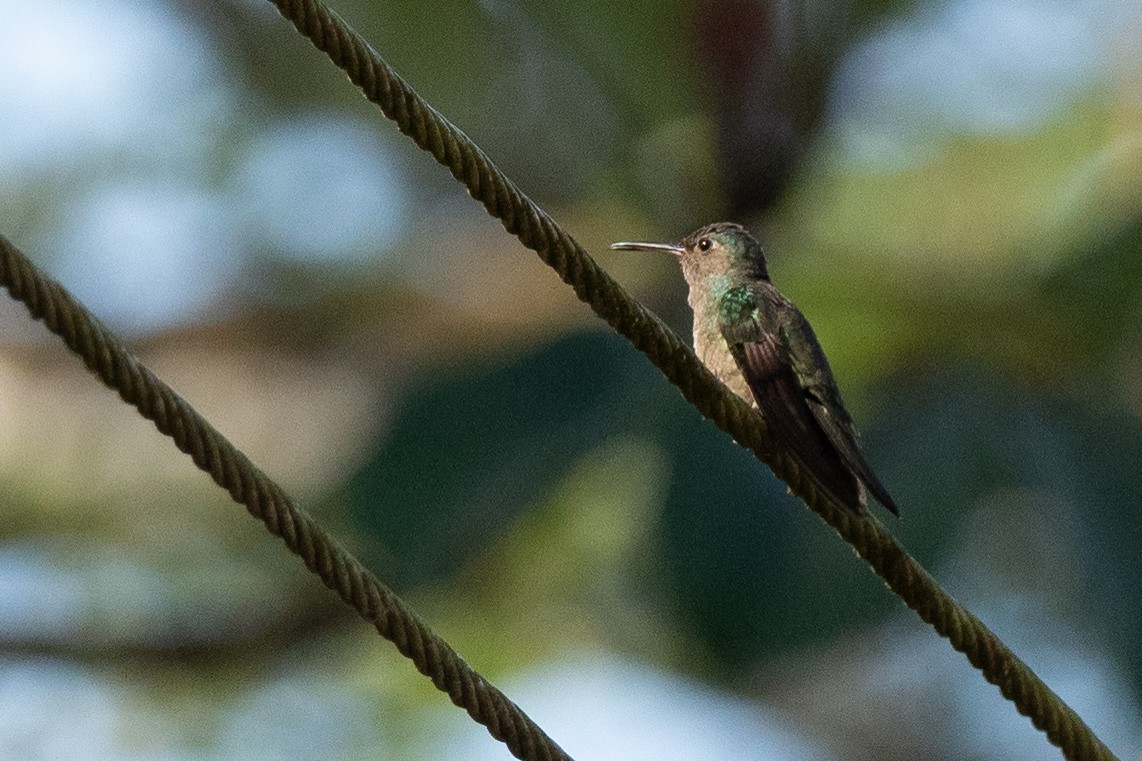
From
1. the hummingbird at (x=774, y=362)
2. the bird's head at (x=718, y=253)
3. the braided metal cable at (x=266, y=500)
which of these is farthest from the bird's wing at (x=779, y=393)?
the braided metal cable at (x=266, y=500)

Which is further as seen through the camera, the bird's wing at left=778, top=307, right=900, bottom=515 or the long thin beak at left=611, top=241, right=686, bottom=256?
the long thin beak at left=611, top=241, right=686, bottom=256

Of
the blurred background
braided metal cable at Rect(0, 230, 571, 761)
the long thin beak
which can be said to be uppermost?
the blurred background

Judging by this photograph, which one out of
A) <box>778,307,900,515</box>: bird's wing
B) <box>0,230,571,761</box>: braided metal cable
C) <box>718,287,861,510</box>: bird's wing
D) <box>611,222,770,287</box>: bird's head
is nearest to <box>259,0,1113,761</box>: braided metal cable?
<box>718,287,861,510</box>: bird's wing

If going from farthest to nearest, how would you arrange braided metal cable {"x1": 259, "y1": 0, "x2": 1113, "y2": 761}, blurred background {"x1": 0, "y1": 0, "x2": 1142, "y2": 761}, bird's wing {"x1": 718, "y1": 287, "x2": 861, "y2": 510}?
blurred background {"x1": 0, "y1": 0, "x2": 1142, "y2": 761} < bird's wing {"x1": 718, "y1": 287, "x2": 861, "y2": 510} < braided metal cable {"x1": 259, "y1": 0, "x2": 1113, "y2": 761}

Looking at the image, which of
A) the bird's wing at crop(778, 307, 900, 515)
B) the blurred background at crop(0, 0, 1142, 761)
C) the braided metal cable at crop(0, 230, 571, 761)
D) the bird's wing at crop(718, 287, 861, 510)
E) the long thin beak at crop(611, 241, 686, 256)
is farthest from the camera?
the blurred background at crop(0, 0, 1142, 761)

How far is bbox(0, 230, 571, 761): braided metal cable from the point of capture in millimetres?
2332

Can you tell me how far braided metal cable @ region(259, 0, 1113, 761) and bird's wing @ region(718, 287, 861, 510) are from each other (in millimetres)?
91

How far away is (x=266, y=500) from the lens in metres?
2.54

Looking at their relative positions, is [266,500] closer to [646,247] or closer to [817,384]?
[817,384]

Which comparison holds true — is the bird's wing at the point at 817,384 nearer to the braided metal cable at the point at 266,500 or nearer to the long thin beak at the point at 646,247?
the long thin beak at the point at 646,247

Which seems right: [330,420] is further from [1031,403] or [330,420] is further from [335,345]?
[1031,403]

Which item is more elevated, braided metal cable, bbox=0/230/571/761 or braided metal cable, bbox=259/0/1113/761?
braided metal cable, bbox=259/0/1113/761

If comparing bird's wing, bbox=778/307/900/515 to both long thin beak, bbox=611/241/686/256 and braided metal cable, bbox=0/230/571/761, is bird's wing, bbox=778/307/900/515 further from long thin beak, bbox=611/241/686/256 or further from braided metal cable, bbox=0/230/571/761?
braided metal cable, bbox=0/230/571/761

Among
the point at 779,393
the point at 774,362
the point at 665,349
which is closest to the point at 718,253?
the point at 774,362
